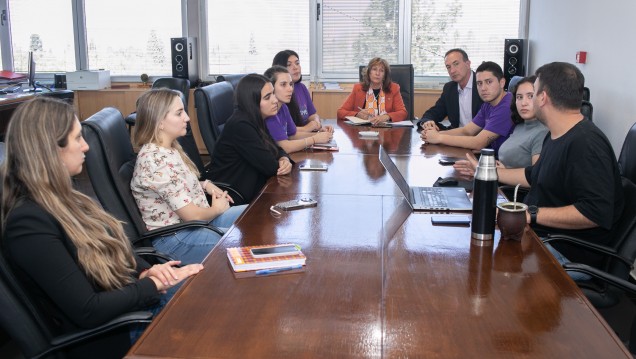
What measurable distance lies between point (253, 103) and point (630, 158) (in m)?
1.84

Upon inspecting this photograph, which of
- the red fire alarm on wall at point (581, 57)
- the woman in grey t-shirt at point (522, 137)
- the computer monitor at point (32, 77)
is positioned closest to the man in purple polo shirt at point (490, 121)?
the woman in grey t-shirt at point (522, 137)

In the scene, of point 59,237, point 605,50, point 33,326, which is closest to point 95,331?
point 33,326

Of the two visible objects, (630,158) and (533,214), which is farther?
(630,158)

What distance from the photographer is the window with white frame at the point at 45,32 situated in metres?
7.77

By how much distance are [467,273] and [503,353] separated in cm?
47

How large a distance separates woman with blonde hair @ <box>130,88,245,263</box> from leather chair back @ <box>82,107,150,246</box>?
0.21 feet

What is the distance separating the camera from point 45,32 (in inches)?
308

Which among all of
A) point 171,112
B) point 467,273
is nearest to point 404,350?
point 467,273

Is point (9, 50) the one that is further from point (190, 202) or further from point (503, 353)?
point (503, 353)

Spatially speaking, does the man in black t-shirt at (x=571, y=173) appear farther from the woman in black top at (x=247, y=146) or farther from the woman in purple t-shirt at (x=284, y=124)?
the woman in purple t-shirt at (x=284, y=124)

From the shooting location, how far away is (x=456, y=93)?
206 inches

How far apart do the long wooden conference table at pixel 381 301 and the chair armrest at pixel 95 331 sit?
0.48 feet

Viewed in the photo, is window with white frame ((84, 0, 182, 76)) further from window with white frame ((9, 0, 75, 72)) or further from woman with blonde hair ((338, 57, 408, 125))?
woman with blonde hair ((338, 57, 408, 125))

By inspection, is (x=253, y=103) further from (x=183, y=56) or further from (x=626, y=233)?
(x=183, y=56)
